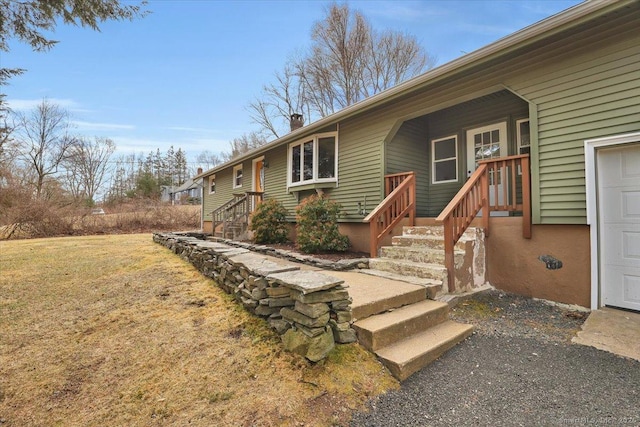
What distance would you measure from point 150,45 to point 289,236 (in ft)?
28.9

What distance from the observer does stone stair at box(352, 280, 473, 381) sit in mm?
2500

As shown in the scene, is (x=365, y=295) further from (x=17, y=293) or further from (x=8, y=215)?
(x=8, y=215)

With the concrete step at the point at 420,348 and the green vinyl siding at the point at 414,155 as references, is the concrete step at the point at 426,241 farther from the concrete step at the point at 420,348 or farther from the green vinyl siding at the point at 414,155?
the green vinyl siding at the point at 414,155

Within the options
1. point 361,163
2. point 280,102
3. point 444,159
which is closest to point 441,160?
point 444,159

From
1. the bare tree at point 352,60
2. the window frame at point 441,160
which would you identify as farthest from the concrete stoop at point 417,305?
the bare tree at point 352,60

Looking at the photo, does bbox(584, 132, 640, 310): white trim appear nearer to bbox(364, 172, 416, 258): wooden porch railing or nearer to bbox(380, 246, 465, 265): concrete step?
bbox(380, 246, 465, 265): concrete step

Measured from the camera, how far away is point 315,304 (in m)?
2.43

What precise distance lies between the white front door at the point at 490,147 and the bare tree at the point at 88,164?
101ft

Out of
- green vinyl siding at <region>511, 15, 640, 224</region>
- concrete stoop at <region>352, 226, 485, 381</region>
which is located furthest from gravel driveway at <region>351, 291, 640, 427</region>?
green vinyl siding at <region>511, 15, 640, 224</region>

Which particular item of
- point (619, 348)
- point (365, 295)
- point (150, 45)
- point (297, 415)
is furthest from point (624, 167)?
point (150, 45)

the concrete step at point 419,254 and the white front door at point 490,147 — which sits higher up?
the white front door at point 490,147

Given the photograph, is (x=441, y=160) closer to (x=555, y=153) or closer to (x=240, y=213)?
(x=555, y=153)

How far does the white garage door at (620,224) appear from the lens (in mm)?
3508

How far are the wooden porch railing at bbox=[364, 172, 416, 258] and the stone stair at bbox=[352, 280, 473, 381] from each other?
169 centimetres
